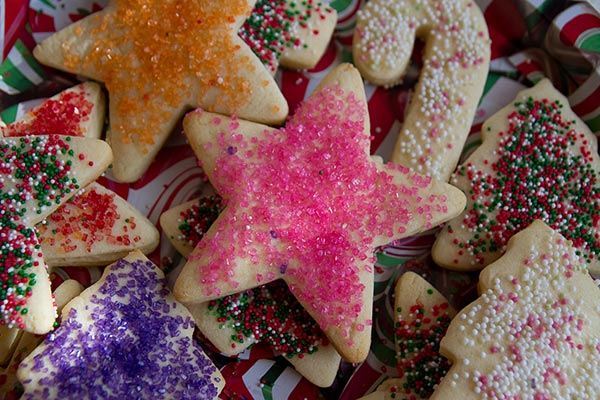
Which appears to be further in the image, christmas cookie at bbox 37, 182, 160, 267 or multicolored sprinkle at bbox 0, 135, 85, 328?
christmas cookie at bbox 37, 182, 160, 267

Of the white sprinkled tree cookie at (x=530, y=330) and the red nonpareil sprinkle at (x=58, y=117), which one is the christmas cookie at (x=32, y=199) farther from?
the white sprinkled tree cookie at (x=530, y=330)

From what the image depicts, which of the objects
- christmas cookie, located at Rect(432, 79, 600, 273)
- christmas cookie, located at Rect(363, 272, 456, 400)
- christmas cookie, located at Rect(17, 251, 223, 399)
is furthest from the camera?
christmas cookie, located at Rect(432, 79, 600, 273)

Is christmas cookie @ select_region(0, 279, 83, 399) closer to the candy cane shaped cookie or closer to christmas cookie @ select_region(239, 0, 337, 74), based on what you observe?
christmas cookie @ select_region(239, 0, 337, 74)

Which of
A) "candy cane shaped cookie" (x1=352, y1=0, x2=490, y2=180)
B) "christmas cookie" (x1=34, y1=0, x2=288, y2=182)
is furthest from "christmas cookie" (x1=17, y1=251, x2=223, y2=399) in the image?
"candy cane shaped cookie" (x1=352, y1=0, x2=490, y2=180)

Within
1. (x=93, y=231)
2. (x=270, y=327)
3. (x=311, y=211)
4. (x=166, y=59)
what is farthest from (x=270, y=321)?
(x=166, y=59)

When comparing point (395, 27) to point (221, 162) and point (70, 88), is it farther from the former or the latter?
point (70, 88)

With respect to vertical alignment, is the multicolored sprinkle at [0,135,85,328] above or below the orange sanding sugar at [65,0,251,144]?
below

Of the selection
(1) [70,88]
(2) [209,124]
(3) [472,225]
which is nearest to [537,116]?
(3) [472,225]
